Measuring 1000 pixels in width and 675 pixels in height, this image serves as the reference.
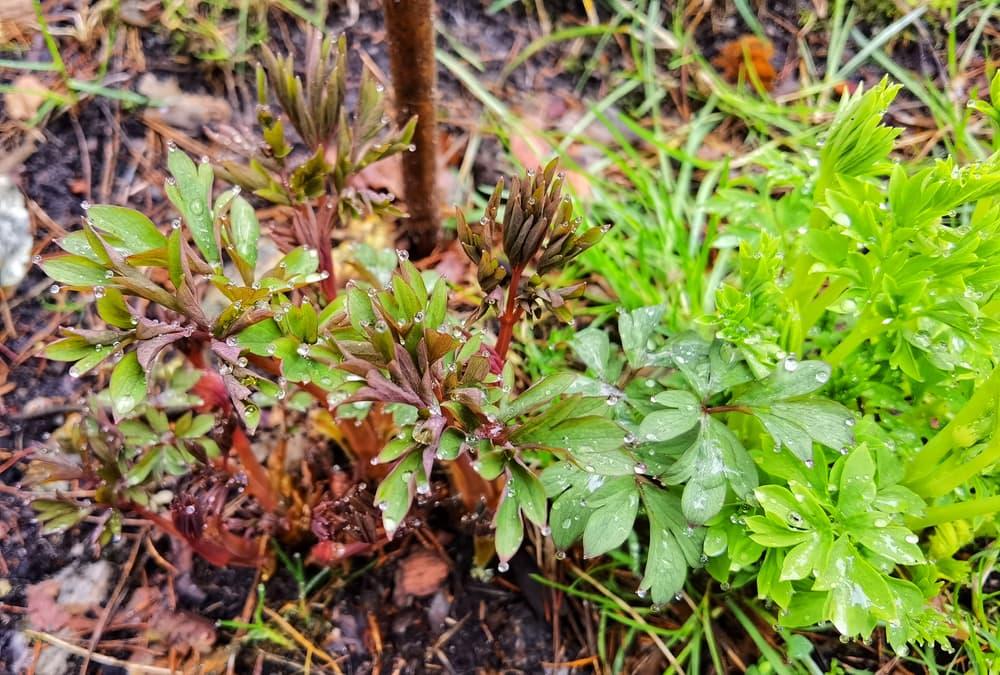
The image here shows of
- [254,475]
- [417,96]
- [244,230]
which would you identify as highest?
[417,96]

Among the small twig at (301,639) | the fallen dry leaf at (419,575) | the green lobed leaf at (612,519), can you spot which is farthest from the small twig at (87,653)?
the green lobed leaf at (612,519)

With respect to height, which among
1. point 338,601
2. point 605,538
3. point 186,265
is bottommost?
point 338,601

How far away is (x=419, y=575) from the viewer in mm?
1909

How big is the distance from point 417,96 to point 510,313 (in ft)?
2.47

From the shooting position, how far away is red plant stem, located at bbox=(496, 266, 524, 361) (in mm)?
1407

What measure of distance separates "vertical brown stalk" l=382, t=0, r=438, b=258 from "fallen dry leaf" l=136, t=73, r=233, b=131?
0.79 metres

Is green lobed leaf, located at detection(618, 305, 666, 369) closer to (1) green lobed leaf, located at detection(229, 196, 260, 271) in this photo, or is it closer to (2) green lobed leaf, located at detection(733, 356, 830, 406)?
(2) green lobed leaf, located at detection(733, 356, 830, 406)

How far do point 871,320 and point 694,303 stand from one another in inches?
24.5

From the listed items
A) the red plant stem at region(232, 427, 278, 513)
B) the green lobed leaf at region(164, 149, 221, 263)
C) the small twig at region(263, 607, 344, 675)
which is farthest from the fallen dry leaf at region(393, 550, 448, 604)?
the green lobed leaf at region(164, 149, 221, 263)

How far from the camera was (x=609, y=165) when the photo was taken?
2.62 metres

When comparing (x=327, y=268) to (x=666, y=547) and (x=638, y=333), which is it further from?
(x=666, y=547)

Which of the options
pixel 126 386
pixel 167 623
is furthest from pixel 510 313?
pixel 167 623

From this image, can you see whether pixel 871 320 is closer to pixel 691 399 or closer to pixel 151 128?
pixel 691 399

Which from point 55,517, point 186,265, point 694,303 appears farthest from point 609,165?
point 55,517
